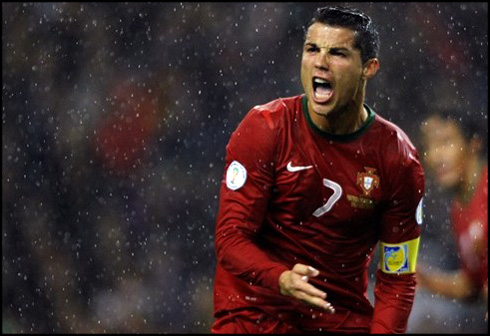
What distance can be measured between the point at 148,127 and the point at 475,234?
204cm

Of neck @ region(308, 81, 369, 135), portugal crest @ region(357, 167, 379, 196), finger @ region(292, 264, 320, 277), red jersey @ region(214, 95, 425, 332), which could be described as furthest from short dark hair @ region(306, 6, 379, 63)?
finger @ region(292, 264, 320, 277)

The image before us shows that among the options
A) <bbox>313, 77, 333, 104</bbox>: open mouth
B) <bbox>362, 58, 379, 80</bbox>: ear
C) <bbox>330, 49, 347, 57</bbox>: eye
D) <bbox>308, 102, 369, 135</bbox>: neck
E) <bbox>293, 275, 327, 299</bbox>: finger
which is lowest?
<bbox>293, 275, 327, 299</bbox>: finger

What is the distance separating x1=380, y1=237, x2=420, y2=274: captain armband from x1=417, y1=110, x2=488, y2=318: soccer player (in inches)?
88.9

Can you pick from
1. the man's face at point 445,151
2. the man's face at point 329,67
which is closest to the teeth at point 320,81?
the man's face at point 329,67

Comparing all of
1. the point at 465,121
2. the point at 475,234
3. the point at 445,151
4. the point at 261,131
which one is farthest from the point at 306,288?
the point at 465,121

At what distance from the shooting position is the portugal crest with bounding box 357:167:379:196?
3.60 m

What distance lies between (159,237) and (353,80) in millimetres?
3215

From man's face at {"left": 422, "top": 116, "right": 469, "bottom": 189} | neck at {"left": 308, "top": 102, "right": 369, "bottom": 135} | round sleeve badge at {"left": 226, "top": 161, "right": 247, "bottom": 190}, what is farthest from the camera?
man's face at {"left": 422, "top": 116, "right": 469, "bottom": 189}

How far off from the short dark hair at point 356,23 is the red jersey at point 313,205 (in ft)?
0.72

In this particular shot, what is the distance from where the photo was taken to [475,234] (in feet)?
19.6

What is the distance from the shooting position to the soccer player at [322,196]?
3523mm

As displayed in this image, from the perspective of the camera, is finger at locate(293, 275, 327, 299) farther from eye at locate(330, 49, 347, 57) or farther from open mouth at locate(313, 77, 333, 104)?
eye at locate(330, 49, 347, 57)

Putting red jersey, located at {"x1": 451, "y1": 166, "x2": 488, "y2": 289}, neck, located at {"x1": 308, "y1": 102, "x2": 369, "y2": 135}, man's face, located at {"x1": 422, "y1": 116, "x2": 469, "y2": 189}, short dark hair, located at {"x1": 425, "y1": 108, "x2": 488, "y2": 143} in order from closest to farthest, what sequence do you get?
1. neck, located at {"x1": 308, "y1": 102, "x2": 369, "y2": 135}
2. red jersey, located at {"x1": 451, "y1": 166, "x2": 488, "y2": 289}
3. man's face, located at {"x1": 422, "y1": 116, "x2": 469, "y2": 189}
4. short dark hair, located at {"x1": 425, "y1": 108, "x2": 488, "y2": 143}

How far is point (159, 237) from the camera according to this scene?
660 centimetres
